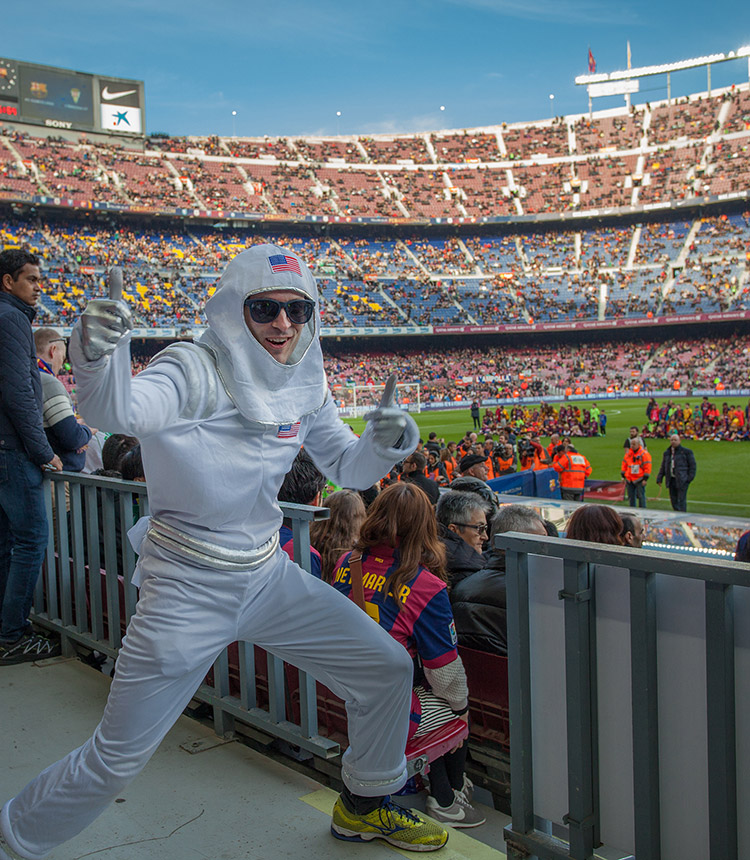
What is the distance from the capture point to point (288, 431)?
2412mm

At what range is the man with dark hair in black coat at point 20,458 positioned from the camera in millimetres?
3855

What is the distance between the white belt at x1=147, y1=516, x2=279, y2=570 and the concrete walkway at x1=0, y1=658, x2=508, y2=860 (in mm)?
915

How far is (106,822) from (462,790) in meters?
1.34

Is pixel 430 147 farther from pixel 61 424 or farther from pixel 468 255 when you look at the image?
pixel 61 424

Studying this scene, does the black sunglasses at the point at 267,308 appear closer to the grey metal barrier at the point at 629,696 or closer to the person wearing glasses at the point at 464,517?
the grey metal barrier at the point at 629,696

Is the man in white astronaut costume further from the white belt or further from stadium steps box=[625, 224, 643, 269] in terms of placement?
stadium steps box=[625, 224, 643, 269]

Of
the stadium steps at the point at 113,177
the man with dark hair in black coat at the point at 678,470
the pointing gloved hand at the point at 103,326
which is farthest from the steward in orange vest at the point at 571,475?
the stadium steps at the point at 113,177

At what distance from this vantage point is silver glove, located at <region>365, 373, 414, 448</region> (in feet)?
8.38

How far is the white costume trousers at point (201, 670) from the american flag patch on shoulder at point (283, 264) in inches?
35.7

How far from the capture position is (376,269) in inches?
2056

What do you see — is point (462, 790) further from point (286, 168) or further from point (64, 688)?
point (286, 168)

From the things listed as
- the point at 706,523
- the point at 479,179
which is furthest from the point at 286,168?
the point at 706,523

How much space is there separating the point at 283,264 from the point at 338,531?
1.77 meters

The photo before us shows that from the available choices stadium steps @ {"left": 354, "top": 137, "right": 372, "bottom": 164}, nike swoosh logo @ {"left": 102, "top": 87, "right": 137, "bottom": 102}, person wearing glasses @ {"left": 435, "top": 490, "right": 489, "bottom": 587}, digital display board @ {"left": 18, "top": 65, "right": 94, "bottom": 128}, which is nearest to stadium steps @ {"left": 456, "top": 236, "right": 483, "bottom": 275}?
stadium steps @ {"left": 354, "top": 137, "right": 372, "bottom": 164}
